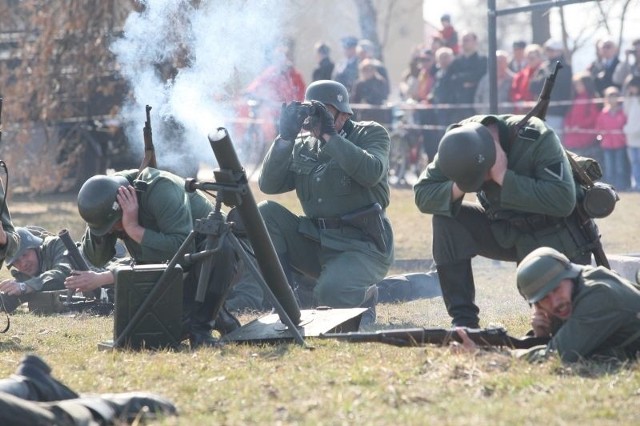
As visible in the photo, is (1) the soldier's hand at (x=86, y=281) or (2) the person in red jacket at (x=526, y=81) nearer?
(1) the soldier's hand at (x=86, y=281)

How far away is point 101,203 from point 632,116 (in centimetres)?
1224

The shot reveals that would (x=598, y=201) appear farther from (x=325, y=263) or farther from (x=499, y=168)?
(x=325, y=263)

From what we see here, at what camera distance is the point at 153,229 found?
841 centimetres

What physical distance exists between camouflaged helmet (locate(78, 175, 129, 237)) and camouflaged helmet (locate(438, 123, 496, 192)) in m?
2.05

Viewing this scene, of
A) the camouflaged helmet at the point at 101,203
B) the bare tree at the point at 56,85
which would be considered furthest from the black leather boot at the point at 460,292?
the bare tree at the point at 56,85

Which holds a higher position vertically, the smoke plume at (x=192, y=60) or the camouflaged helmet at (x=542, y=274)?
the smoke plume at (x=192, y=60)

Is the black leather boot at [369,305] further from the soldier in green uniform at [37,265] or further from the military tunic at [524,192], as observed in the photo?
the soldier in green uniform at [37,265]

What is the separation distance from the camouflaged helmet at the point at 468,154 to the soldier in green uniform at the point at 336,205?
1.82 meters

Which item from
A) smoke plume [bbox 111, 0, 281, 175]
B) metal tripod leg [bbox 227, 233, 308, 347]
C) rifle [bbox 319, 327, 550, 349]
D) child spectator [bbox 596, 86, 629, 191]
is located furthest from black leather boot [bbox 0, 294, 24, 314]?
child spectator [bbox 596, 86, 629, 191]

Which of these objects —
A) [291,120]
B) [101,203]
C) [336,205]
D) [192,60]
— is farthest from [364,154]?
[192,60]

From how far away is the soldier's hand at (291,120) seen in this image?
902 centimetres

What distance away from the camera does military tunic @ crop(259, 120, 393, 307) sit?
31.4ft

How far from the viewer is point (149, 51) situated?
43.7ft

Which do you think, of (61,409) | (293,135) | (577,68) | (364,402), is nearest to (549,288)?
(364,402)
